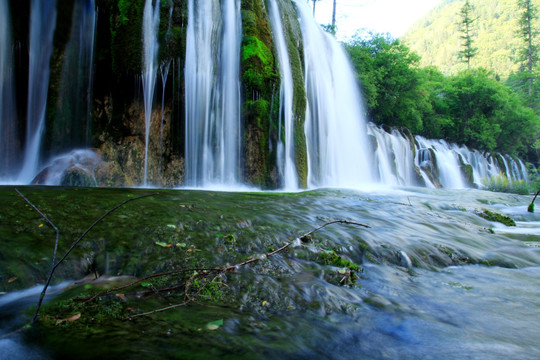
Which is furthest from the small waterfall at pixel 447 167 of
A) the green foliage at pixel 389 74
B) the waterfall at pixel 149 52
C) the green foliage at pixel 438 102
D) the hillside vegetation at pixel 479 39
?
the hillside vegetation at pixel 479 39

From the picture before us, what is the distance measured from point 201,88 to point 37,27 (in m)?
5.85

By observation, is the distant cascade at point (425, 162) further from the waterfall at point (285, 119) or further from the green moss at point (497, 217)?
the green moss at point (497, 217)

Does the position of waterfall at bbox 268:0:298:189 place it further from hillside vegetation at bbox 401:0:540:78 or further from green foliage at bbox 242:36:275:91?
hillside vegetation at bbox 401:0:540:78

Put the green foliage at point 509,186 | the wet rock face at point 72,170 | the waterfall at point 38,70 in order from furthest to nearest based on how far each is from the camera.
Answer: the green foliage at point 509,186 < the waterfall at point 38,70 < the wet rock face at point 72,170

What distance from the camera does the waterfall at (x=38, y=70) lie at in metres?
10.5

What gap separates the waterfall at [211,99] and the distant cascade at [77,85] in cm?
367

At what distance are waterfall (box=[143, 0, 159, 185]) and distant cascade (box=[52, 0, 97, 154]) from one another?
6.96ft

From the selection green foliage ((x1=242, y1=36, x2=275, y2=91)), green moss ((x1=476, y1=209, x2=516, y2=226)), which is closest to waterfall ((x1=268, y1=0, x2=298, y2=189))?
green foliage ((x1=242, y1=36, x2=275, y2=91))

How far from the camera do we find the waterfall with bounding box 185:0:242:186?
34.8ft

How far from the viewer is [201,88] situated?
10.8 meters

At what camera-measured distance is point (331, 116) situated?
54.4 ft

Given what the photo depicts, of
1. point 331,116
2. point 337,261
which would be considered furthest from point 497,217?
point 331,116

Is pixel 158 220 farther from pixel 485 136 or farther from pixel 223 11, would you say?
pixel 485 136

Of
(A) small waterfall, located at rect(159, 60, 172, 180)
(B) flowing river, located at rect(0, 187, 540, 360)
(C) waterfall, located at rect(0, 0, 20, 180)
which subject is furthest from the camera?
(A) small waterfall, located at rect(159, 60, 172, 180)
